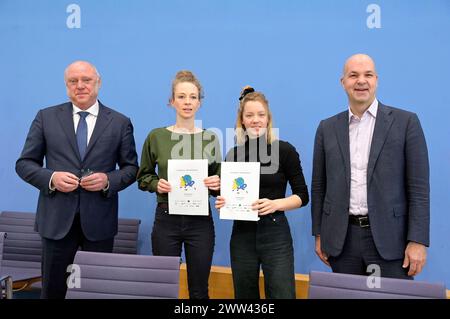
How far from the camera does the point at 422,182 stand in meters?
2.04

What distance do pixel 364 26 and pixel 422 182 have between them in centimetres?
161

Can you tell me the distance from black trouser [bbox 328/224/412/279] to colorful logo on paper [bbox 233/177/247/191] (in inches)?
23.1

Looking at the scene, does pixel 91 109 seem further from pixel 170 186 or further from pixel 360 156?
pixel 360 156

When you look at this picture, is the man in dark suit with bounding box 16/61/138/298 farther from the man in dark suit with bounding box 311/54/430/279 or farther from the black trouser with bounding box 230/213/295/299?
the man in dark suit with bounding box 311/54/430/279

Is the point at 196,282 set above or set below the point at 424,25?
below

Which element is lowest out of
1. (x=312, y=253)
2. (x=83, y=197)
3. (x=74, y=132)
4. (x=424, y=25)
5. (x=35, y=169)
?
(x=312, y=253)

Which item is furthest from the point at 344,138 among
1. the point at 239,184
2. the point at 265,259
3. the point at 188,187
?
the point at 188,187

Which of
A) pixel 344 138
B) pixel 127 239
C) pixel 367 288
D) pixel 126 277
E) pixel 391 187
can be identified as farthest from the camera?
pixel 127 239

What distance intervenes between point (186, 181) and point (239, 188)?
300 mm

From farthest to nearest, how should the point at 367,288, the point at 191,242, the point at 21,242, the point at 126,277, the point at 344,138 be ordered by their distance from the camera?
the point at 21,242 < the point at 191,242 < the point at 344,138 < the point at 126,277 < the point at 367,288

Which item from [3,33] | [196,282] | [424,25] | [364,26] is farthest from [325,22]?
[3,33]

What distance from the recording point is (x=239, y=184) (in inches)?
87.7
